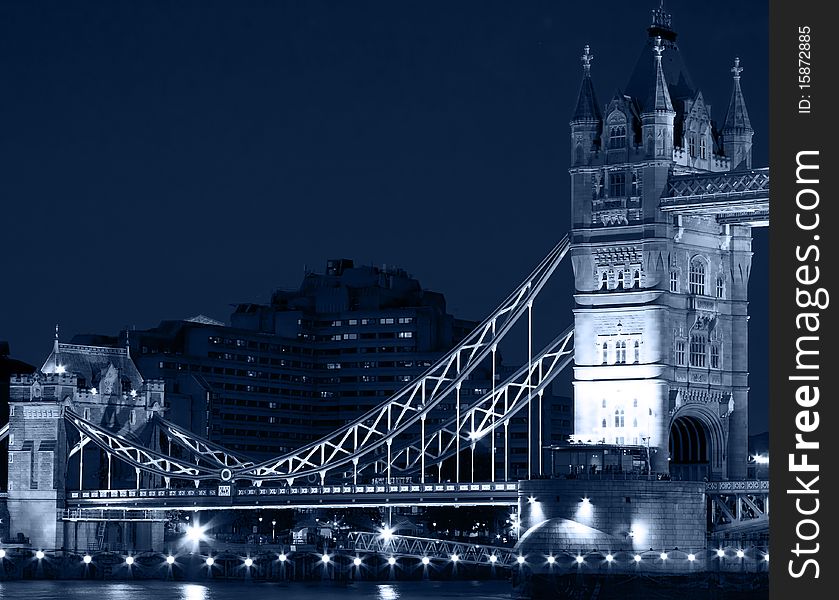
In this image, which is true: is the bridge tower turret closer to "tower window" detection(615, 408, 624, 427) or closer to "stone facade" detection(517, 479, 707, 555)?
"tower window" detection(615, 408, 624, 427)

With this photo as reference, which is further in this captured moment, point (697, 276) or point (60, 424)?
point (60, 424)

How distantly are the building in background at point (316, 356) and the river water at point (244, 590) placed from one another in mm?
60165

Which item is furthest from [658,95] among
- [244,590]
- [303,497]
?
[244,590]

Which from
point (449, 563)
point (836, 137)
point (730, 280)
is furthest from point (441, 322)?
point (836, 137)

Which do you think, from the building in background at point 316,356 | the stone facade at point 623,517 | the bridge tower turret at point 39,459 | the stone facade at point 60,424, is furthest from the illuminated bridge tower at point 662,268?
the building in background at point 316,356

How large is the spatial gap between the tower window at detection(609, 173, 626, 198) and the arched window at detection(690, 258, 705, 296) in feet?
13.8

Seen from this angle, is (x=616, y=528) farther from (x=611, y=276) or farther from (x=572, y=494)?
(x=611, y=276)

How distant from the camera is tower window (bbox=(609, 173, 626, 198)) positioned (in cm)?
9674

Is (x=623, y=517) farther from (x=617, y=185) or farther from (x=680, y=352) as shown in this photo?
(x=617, y=185)

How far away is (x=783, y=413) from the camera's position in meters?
44.0

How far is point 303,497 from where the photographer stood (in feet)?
358

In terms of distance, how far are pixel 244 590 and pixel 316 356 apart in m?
85.3

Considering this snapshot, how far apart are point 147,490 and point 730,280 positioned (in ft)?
122

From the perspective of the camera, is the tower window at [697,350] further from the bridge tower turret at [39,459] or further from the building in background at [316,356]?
the building in background at [316,356]
